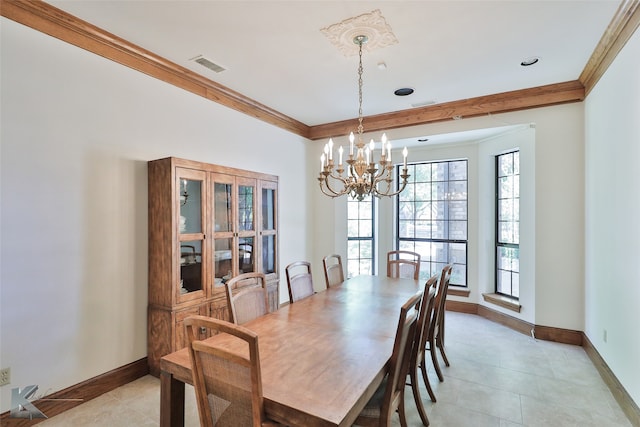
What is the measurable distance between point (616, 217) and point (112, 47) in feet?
14.3

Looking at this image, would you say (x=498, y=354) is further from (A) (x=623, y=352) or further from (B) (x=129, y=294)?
(B) (x=129, y=294)

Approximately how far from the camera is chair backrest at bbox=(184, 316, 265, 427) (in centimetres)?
117

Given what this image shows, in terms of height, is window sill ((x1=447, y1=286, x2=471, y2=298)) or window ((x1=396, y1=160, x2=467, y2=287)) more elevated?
Answer: window ((x1=396, y1=160, x2=467, y2=287))

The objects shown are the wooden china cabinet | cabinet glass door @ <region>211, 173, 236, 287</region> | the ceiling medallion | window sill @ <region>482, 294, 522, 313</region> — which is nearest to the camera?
the ceiling medallion

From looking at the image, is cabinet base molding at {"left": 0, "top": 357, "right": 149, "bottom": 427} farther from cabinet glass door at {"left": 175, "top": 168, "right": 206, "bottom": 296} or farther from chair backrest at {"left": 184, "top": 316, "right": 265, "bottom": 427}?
chair backrest at {"left": 184, "top": 316, "right": 265, "bottom": 427}

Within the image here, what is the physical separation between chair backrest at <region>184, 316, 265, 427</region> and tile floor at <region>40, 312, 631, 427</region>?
3.66ft

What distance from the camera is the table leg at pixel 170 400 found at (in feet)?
5.19

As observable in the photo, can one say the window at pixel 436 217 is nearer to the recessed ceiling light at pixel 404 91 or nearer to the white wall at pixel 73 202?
the recessed ceiling light at pixel 404 91

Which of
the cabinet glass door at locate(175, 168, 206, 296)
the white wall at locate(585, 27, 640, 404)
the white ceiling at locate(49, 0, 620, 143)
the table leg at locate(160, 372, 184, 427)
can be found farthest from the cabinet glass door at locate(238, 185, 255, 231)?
the white wall at locate(585, 27, 640, 404)

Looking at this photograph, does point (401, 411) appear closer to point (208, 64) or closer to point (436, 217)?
point (208, 64)

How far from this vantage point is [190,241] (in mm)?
2877

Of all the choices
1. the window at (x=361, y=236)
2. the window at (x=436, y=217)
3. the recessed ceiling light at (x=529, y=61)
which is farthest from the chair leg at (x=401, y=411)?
the window at (x=361, y=236)

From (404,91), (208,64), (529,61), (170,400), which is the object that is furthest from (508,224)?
(170,400)

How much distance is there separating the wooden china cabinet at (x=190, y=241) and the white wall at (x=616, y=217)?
3.29 meters
